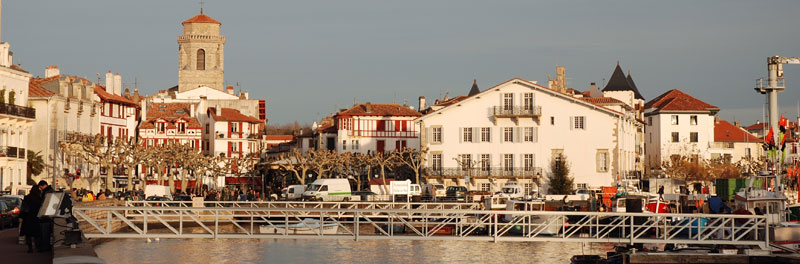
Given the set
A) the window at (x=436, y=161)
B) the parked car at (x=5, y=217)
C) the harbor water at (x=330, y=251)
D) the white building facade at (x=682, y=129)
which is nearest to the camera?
the parked car at (x=5, y=217)

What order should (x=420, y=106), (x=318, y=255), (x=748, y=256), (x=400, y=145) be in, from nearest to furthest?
(x=748, y=256), (x=318, y=255), (x=400, y=145), (x=420, y=106)

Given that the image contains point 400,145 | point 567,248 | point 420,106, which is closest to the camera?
point 567,248

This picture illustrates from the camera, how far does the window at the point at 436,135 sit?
8594 centimetres

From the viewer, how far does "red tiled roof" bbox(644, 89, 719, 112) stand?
11625cm

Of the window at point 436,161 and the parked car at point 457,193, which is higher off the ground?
the window at point 436,161

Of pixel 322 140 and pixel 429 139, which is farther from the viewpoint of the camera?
pixel 322 140

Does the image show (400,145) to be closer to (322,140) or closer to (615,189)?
(322,140)

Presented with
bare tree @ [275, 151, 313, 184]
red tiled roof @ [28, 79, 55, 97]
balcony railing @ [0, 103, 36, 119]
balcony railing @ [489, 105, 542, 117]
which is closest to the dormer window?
bare tree @ [275, 151, 313, 184]

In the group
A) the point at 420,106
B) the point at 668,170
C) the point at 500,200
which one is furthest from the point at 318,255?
the point at 420,106

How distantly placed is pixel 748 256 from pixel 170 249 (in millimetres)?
29259

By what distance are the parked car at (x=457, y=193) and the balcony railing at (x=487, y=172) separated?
8.19 feet

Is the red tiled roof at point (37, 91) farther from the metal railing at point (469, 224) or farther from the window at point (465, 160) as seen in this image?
the window at point (465, 160)

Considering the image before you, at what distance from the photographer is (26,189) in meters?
69.1

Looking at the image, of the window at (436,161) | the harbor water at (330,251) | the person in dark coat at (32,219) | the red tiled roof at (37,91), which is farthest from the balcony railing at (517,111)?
the person in dark coat at (32,219)
